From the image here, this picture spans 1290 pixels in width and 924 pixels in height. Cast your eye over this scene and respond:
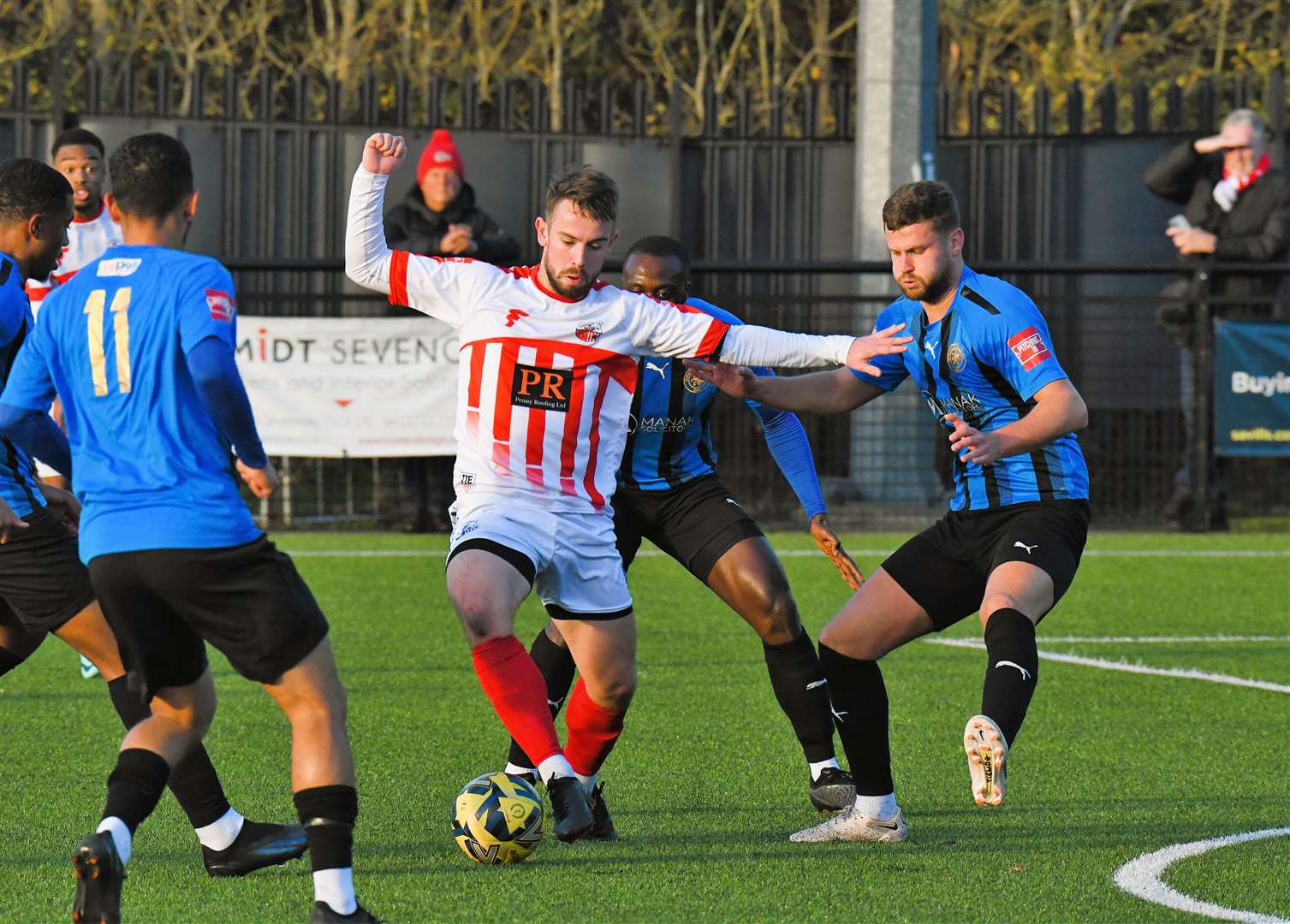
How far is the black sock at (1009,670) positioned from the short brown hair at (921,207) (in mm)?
A: 1182

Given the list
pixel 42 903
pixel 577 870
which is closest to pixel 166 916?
pixel 42 903

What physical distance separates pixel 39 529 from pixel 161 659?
1079mm

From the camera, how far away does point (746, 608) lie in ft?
20.2

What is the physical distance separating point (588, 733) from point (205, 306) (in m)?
2.06

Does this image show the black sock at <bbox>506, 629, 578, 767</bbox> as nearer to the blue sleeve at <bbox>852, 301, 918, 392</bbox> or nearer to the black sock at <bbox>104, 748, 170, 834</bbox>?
the blue sleeve at <bbox>852, 301, 918, 392</bbox>

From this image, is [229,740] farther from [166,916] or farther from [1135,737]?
[1135,737]

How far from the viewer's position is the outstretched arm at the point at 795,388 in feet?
18.0

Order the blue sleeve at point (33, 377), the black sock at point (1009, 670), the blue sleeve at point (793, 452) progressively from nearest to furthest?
1. the blue sleeve at point (33, 377)
2. the black sock at point (1009, 670)
3. the blue sleeve at point (793, 452)

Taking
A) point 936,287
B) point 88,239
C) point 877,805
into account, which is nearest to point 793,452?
point 936,287

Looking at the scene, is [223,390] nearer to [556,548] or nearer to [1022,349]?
[556,548]

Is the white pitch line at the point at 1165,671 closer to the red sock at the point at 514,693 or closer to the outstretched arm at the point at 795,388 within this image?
the outstretched arm at the point at 795,388

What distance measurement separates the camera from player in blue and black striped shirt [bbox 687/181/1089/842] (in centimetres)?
545

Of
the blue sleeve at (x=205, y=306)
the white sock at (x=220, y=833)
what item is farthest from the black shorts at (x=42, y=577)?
the blue sleeve at (x=205, y=306)

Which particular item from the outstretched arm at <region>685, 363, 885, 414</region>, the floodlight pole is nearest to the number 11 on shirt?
the outstretched arm at <region>685, 363, 885, 414</region>
